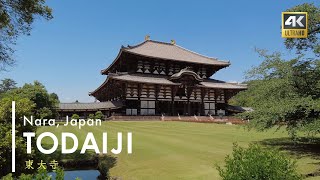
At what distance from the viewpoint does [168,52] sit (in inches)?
2377

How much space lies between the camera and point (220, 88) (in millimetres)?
55531

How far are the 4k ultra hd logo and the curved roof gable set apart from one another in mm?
36565

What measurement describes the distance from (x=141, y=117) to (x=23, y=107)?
115 feet

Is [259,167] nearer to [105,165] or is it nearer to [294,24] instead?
[105,165]

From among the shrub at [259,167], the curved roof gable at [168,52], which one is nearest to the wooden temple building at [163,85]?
the curved roof gable at [168,52]

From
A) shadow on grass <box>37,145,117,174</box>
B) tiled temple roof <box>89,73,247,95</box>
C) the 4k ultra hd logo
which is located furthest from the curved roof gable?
shadow on grass <box>37,145,117,174</box>

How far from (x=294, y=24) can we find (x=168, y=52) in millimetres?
44979

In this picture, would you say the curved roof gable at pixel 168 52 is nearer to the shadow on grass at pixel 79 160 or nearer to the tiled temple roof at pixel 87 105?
the tiled temple roof at pixel 87 105

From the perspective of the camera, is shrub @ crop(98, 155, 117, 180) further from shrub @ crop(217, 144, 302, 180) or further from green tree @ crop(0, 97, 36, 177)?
shrub @ crop(217, 144, 302, 180)

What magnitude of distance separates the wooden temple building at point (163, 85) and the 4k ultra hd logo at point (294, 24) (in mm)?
31931

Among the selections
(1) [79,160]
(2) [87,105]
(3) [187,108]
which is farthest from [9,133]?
(2) [87,105]

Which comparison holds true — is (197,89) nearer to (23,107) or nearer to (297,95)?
(297,95)

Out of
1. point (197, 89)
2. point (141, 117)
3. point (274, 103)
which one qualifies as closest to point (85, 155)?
point (274, 103)

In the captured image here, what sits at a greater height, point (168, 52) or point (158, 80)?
point (168, 52)
